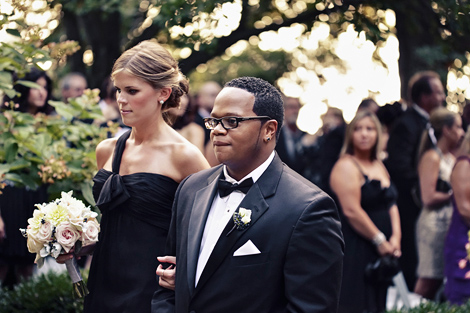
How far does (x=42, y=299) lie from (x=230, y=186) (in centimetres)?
325

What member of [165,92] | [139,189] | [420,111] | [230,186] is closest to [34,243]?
[139,189]

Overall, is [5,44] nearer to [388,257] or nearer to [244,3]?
[244,3]

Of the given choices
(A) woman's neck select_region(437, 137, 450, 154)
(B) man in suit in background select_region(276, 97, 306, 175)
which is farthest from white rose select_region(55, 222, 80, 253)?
(B) man in suit in background select_region(276, 97, 306, 175)

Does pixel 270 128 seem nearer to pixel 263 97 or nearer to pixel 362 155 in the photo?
pixel 263 97

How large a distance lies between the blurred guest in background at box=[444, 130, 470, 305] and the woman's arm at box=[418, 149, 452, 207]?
56cm

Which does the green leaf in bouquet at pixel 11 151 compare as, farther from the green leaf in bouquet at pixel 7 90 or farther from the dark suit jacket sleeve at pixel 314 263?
the dark suit jacket sleeve at pixel 314 263

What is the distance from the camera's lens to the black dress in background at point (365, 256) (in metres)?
6.92

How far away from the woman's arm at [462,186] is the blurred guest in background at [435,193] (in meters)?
0.80

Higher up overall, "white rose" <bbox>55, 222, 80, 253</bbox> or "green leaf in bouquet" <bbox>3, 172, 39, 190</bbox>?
"white rose" <bbox>55, 222, 80, 253</bbox>

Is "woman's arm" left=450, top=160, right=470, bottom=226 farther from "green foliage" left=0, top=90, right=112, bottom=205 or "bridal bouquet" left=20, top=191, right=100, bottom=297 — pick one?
"bridal bouquet" left=20, top=191, right=100, bottom=297

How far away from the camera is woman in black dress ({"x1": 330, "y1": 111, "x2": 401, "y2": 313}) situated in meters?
6.94

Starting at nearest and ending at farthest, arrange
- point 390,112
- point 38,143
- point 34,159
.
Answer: point 34,159 → point 38,143 → point 390,112

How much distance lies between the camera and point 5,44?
17.3 ft

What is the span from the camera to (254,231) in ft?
10.6
